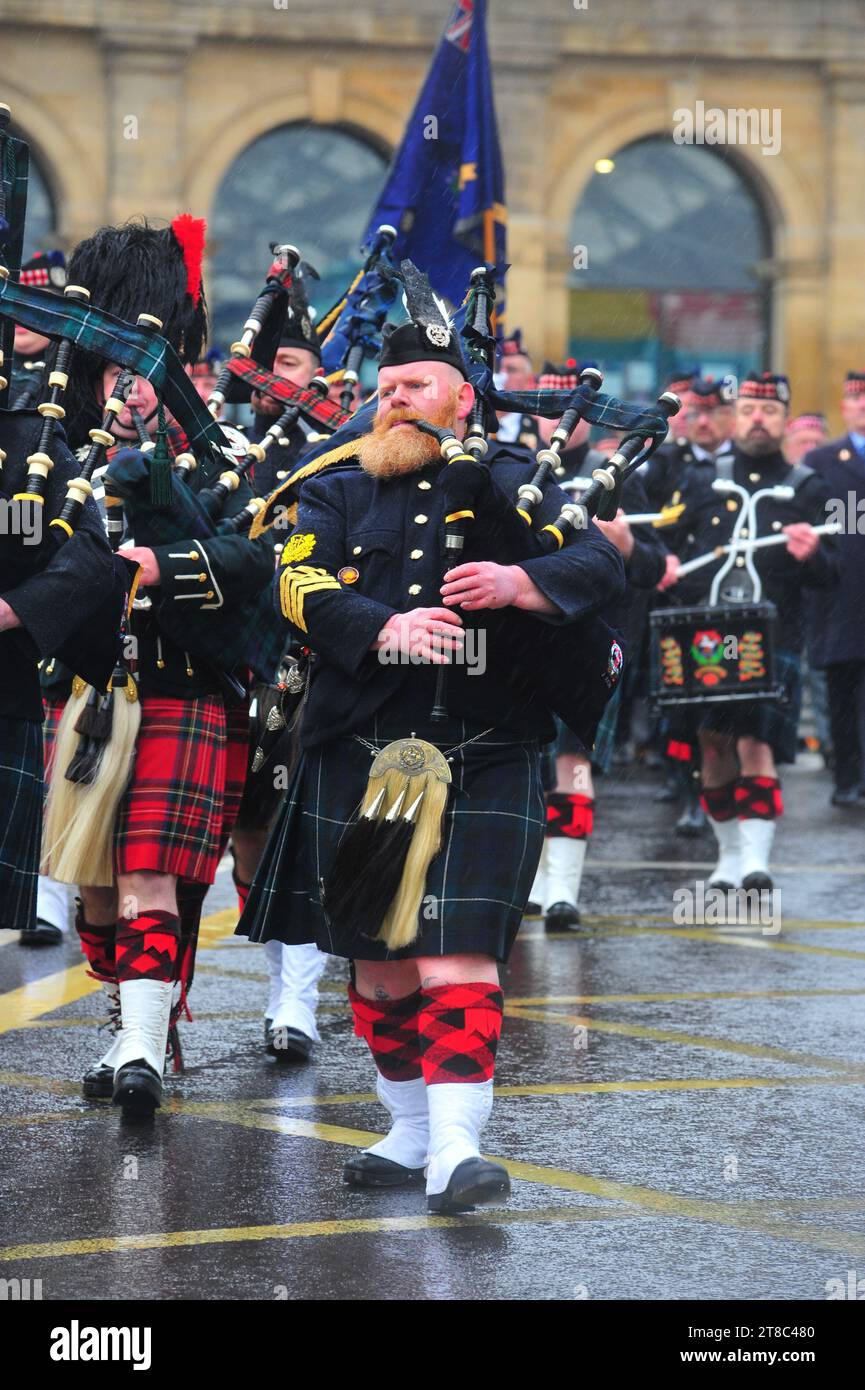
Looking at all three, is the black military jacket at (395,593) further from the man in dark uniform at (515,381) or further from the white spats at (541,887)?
the man in dark uniform at (515,381)

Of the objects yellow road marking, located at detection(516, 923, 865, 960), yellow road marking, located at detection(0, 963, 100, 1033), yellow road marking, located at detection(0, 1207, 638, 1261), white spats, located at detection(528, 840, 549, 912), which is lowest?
yellow road marking, located at detection(0, 1207, 638, 1261)

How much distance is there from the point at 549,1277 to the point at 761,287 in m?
20.5

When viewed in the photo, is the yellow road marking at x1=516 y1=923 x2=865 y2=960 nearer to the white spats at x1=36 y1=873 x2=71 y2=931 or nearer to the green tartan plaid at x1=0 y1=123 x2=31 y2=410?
the white spats at x1=36 y1=873 x2=71 y2=931

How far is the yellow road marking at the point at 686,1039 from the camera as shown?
19.9ft

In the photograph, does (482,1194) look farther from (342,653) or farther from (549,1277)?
(342,653)

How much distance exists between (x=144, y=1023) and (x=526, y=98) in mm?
18125

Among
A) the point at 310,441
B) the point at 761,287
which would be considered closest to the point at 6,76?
→ the point at 761,287

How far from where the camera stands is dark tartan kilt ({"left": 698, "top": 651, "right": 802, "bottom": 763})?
940 centimetres

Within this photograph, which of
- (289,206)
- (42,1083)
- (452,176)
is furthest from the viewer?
(289,206)

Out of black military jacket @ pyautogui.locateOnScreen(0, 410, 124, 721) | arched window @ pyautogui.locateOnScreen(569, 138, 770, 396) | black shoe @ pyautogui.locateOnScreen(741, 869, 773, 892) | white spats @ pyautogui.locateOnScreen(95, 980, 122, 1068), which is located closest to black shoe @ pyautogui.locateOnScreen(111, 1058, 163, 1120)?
white spats @ pyautogui.locateOnScreen(95, 980, 122, 1068)

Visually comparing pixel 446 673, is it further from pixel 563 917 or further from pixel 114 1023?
pixel 563 917

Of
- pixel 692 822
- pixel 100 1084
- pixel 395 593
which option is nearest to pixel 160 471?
pixel 395 593

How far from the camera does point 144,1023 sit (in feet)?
17.9

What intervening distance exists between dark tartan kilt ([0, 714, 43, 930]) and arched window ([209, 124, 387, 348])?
18128 millimetres
